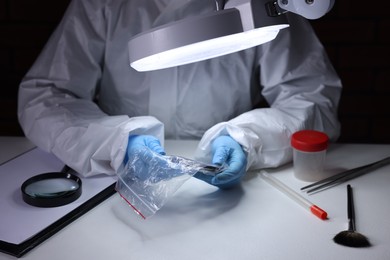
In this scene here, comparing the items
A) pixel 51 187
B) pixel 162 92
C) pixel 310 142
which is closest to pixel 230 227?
pixel 310 142

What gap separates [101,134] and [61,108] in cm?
17

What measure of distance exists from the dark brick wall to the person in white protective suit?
0.43 m

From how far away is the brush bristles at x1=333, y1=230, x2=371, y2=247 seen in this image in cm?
87

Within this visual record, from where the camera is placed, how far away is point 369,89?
1.83 metres

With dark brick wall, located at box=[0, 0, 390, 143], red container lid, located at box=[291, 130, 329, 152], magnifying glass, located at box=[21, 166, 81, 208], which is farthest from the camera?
dark brick wall, located at box=[0, 0, 390, 143]

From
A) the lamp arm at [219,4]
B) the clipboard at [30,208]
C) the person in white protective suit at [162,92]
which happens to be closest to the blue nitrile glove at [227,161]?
the person in white protective suit at [162,92]

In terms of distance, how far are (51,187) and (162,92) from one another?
0.46 m

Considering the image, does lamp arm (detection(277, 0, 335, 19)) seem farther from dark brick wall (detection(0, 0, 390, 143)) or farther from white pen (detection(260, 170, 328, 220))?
dark brick wall (detection(0, 0, 390, 143))

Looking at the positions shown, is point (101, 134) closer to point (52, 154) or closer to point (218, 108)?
point (52, 154)

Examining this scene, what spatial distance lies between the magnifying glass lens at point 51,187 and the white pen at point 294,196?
43cm

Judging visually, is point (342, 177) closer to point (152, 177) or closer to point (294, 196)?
point (294, 196)

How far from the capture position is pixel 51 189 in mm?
1040

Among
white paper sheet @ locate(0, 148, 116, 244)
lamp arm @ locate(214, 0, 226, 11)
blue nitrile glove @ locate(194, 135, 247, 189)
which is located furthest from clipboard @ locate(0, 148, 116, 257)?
lamp arm @ locate(214, 0, 226, 11)

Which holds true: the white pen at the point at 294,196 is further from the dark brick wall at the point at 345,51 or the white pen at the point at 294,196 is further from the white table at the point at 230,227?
the dark brick wall at the point at 345,51
